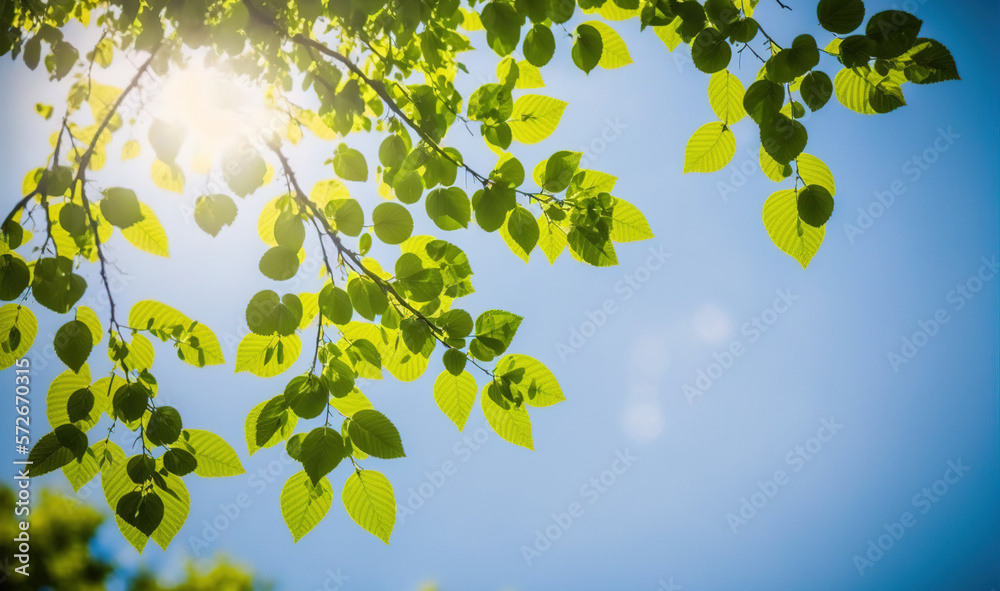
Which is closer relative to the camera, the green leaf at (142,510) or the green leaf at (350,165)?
the green leaf at (142,510)

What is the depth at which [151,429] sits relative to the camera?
3.93 ft

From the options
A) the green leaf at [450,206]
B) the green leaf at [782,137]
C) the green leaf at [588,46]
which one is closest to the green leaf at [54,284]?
the green leaf at [450,206]

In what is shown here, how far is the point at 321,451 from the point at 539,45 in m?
1.06

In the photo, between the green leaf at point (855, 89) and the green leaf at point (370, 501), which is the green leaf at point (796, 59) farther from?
the green leaf at point (370, 501)

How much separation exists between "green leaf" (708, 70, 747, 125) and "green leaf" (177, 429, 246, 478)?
1.51 metres

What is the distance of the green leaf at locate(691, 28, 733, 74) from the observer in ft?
3.41

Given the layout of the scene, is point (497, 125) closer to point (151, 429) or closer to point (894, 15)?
point (894, 15)

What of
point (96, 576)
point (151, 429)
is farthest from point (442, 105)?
point (96, 576)

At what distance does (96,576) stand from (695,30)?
57.3 feet

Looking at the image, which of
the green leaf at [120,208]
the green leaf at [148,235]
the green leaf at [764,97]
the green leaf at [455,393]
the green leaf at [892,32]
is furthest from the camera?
the green leaf at [148,235]

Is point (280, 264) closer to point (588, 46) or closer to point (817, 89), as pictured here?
point (588, 46)

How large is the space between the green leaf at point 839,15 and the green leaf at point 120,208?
1572 millimetres

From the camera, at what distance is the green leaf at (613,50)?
4.18ft

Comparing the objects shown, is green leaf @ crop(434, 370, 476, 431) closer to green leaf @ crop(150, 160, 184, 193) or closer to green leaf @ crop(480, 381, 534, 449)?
green leaf @ crop(480, 381, 534, 449)
